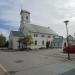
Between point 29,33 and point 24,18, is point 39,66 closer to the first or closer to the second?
point 29,33

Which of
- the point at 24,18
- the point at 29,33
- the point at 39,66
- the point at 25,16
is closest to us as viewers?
the point at 39,66

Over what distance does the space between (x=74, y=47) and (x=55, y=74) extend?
20.3 m

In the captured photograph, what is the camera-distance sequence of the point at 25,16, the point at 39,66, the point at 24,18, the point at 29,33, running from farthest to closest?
1. the point at 25,16
2. the point at 24,18
3. the point at 29,33
4. the point at 39,66

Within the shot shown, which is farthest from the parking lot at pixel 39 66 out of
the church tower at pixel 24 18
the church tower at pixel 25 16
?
the church tower at pixel 25 16

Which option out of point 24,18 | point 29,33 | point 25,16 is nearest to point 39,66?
point 29,33

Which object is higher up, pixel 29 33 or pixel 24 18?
pixel 24 18

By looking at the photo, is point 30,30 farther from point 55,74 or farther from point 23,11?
point 55,74

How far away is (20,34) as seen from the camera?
5381cm

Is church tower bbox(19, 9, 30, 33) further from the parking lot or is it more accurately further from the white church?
the parking lot

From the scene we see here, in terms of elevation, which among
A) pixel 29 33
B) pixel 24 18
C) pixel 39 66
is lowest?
pixel 39 66

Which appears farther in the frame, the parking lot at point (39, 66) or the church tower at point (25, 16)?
the church tower at point (25, 16)

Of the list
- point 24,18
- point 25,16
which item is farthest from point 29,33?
point 25,16

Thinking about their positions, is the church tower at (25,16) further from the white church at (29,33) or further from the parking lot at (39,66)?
the parking lot at (39,66)

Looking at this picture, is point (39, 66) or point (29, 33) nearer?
point (39, 66)
